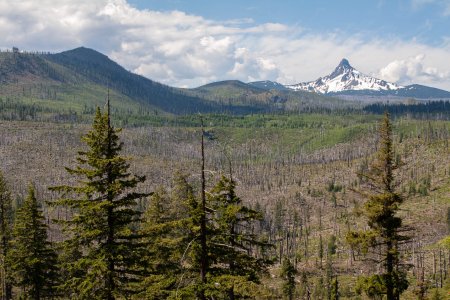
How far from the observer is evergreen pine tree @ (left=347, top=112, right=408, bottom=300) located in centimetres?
2516

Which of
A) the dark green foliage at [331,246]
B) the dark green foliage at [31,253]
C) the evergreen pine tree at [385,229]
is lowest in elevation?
the dark green foliage at [331,246]

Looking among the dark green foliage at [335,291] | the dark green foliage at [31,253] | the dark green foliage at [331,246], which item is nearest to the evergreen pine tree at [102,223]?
the dark green foliage at [31,253]

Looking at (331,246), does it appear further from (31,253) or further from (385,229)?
(385,229)

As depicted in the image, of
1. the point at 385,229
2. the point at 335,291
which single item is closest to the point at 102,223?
the point at 385,229

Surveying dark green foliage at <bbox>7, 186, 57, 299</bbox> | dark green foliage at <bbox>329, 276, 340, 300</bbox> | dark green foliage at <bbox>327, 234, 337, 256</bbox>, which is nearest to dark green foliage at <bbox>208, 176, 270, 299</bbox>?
dark green foliage at <bbox>7, 186, 57, 299</bbox>

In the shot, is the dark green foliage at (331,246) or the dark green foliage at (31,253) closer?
the dark green foliage at (31,253)

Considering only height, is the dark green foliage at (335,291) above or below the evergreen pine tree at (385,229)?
below

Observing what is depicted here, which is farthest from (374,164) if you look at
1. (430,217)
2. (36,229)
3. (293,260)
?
(430,217)

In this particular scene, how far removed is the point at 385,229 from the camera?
25750 millimetres

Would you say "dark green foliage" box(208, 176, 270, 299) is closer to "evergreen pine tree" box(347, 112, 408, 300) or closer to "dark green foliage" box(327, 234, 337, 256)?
"evergreen pine tree" box(347, 112, 408, 300)

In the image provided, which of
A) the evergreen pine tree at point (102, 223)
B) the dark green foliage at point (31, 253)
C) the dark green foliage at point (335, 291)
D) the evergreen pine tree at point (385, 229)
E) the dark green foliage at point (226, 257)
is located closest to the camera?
the dark green foliage at point (226, 257)

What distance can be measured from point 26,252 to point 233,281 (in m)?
31.7

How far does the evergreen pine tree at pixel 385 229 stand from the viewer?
25.2m

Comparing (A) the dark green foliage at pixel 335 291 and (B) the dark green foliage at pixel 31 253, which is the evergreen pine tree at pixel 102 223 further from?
(A) the dark green foliage at pixel 335 291
